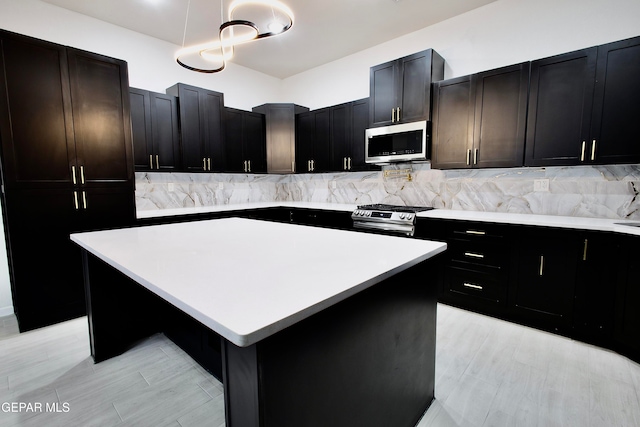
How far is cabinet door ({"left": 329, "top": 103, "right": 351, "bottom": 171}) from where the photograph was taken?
4031 millimetres

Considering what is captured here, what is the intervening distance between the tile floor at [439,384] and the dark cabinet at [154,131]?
194 centimetres

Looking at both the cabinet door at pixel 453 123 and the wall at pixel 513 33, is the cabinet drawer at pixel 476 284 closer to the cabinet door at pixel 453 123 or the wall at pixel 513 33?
the cabinet door at pixel 453 123

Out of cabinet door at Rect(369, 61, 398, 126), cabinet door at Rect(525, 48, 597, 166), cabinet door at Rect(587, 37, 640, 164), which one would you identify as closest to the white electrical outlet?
cabinet door at Rect(525, 48, 597, 166)

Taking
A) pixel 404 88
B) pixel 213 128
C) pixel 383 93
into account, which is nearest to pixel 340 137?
pixel 383 93

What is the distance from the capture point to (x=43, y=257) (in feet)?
8.34

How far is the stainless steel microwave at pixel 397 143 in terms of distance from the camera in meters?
3.23

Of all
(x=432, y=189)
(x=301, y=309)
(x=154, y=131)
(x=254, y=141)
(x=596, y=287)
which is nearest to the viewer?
(x=301, y=309)

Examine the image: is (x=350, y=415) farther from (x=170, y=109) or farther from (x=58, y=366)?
(x=170, y=109)

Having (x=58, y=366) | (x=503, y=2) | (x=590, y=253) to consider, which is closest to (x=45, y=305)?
(x=58, y=366)

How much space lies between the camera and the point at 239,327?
0.62 meters

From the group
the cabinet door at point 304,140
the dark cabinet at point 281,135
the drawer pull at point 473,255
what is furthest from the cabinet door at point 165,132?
the drawer pull at point 473,255

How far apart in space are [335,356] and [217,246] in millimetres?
820

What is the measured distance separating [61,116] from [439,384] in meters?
3.59
